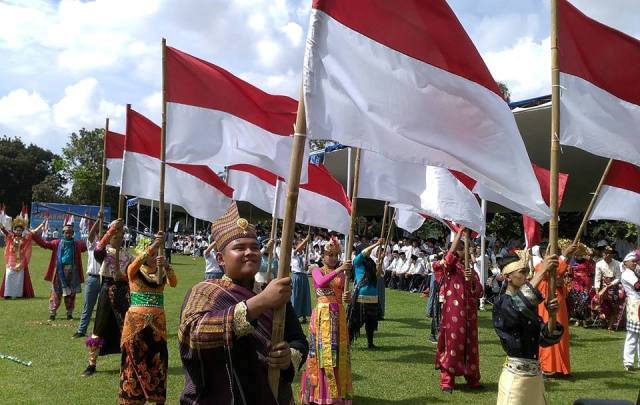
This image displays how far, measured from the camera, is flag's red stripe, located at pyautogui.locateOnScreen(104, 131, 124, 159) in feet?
28.9

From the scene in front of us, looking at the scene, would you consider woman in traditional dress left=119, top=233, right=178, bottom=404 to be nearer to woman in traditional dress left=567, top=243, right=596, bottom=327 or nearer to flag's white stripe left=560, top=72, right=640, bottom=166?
flag's white stripe left=560, top=72, right=640, bottom=166

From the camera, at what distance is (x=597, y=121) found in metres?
4.47

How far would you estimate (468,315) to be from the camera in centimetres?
809

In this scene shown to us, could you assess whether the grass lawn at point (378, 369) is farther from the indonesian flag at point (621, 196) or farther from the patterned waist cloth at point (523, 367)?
the indonesian flag at point (621, 196)

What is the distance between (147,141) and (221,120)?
2018 mm

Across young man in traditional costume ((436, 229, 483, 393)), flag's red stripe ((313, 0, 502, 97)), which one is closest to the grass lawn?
young man in traditional costume ((436, 229, 483, 393))

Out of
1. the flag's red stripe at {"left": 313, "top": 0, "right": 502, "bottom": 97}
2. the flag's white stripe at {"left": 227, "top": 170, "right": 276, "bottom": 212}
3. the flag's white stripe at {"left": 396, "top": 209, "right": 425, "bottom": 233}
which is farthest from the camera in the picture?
the flag's white stripe at {"left": 396, "top": 209, "right": 425, "bottom": 233}

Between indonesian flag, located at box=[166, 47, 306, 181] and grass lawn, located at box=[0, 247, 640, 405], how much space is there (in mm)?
2892

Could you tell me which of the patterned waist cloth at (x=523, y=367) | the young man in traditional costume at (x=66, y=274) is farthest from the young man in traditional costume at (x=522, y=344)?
the young man in traditional costume at (x=66, y=274)

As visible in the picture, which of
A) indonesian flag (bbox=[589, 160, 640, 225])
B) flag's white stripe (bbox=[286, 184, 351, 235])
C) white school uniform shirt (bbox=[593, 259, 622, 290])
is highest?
indonesian flag (bbox=[589, 160, 640, 225])

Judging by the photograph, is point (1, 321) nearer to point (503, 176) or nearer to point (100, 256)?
point (100, 256)

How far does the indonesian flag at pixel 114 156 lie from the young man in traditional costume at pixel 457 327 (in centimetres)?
493

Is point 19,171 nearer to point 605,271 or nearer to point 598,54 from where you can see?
point 605,271

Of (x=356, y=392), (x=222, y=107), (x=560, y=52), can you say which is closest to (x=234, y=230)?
→ (x=560, y=52)
